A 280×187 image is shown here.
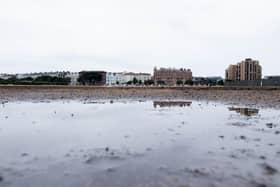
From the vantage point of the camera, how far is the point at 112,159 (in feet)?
25.2

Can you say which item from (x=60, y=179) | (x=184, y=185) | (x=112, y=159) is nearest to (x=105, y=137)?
(x=112, y=159)

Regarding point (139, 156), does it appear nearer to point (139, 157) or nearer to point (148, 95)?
point (139, 157)

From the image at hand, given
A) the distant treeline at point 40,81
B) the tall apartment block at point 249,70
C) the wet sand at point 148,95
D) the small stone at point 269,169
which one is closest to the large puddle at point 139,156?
the small stone at point 269,169

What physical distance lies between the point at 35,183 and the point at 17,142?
4.69 m

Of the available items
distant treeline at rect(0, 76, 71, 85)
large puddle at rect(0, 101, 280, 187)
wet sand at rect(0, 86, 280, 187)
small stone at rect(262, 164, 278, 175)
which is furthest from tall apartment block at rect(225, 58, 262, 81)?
small stone at rect(262, 164, 278, 175)

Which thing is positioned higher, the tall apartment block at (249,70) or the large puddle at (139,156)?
the tall apartment block at (249,70)

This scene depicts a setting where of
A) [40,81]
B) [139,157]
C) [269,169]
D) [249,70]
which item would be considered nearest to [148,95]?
[139,157]

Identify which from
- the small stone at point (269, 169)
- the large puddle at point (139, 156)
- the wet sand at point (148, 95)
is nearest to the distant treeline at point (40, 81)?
the wet sand at point (148, 95)

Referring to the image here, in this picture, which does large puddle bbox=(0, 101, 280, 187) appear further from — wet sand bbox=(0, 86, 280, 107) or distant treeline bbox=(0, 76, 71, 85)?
distant treeline bbox=(0, 76, 71, 85)

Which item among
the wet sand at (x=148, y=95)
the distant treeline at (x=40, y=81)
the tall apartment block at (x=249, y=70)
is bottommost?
the wet sand at (x=148, y=95)

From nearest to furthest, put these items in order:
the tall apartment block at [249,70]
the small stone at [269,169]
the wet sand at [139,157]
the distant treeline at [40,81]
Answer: the wet sand at [139,157] < the small stone at [269,169] < the distant treeline at [40,81] < the tall apartment block at [249,70]

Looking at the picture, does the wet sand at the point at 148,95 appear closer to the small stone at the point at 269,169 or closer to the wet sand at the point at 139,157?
the wet sand at the point at 139,157

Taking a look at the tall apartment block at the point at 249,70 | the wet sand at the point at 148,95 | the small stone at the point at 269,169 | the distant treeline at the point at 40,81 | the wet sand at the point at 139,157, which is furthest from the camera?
the tall apartment block at the point at 249,70

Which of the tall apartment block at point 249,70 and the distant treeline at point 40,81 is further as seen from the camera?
the tall apartment block at point 249,70
